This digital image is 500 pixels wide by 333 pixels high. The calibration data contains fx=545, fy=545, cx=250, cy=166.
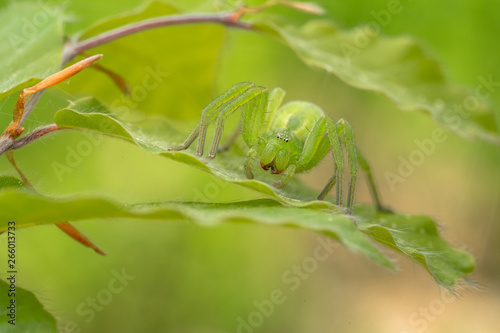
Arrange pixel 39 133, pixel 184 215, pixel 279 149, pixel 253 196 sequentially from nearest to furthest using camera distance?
pixel 184 215
pixel 39 133
pixel 279 149
pixel 253 196

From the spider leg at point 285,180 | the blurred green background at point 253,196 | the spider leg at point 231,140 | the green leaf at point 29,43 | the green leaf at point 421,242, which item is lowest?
the blurred green background at point 253,196

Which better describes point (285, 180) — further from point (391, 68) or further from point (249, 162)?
point (391, 68)

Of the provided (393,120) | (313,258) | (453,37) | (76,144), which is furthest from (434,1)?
(76,144)

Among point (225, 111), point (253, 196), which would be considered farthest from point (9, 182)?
point (253, 196)

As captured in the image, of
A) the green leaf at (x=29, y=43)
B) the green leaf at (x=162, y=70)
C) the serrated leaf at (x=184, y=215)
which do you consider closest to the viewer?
the serrated leaf at (x=184, y=215)

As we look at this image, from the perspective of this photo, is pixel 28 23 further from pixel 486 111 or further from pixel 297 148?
pixel 486 111

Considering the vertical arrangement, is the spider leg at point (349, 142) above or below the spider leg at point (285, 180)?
above

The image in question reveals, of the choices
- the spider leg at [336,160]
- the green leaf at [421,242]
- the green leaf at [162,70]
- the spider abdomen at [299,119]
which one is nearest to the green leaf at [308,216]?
the green leaf at [421,242]

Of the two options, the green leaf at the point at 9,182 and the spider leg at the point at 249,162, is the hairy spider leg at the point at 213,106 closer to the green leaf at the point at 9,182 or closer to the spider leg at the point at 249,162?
the spider leg at the point at 249,162
